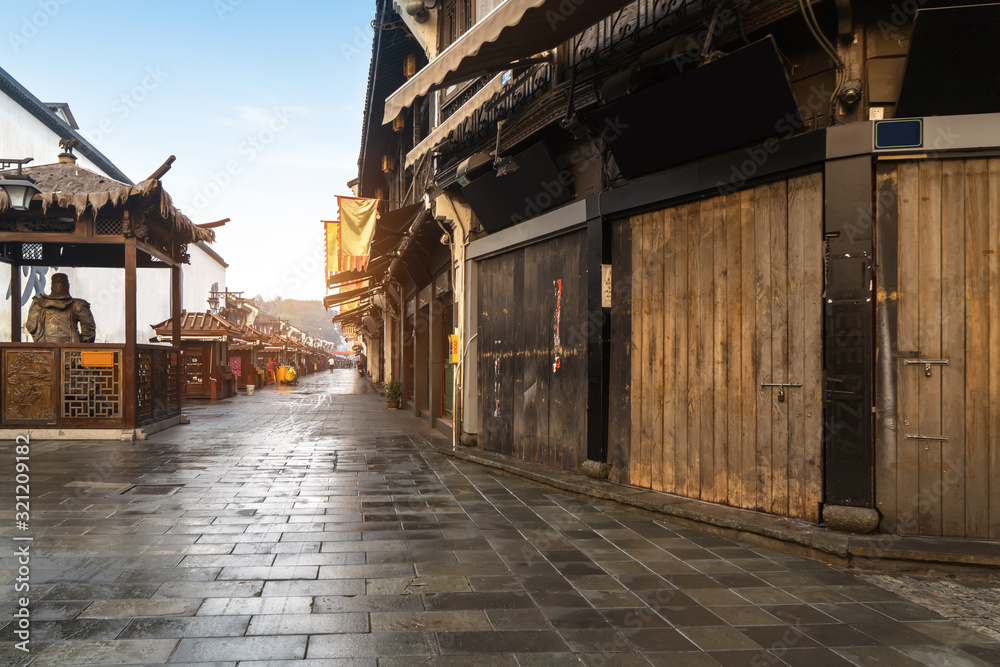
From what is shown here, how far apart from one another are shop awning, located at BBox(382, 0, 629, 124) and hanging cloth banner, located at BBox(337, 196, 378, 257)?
8.99 meters

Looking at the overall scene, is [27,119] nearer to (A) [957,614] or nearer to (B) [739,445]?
(B) [739,445]

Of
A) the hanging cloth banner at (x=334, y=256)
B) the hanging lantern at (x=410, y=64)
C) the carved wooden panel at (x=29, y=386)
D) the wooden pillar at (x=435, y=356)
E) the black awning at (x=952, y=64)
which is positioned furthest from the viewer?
the hanging cloth banner at (x=334, y=256)

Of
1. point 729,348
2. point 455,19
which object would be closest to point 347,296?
point 455,19

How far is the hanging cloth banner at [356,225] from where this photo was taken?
15.6 m

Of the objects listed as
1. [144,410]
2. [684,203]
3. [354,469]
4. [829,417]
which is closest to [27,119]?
[144,410]

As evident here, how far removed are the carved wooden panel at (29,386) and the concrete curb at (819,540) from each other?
9.39 metres

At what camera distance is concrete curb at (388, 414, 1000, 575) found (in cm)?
450

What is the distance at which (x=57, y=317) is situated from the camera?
37.2 feet

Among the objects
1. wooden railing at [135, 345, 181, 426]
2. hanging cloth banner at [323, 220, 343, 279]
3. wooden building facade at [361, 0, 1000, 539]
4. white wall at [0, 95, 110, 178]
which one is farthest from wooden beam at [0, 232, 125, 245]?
white wall at [0, 95, 110, 178]

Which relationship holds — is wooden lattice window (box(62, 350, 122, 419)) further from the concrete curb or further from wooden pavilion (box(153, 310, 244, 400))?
wooden pavilion (box(153, 310, 244, 400))

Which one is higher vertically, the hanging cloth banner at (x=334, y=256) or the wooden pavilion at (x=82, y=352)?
the hanging cloth banner at (x=334, y=256)

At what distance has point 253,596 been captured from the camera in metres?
3.87

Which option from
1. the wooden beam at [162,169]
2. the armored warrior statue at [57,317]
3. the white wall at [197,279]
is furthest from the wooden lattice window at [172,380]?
the white wall at [197,279]

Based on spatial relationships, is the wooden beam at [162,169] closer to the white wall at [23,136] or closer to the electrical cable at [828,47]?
the electrical cable at [828,47]
